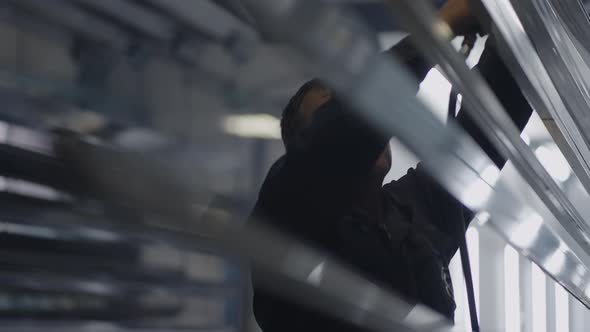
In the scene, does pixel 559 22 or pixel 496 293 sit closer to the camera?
pixel 559 22

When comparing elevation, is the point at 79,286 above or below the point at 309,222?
above

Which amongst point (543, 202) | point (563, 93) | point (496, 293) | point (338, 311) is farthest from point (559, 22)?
point (496, 293)

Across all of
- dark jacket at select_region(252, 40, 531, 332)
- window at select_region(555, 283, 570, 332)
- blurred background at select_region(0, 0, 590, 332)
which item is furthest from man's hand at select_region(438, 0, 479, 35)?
window at select_region(555, 283, 570, 332)

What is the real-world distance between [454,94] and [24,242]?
0.40 metres

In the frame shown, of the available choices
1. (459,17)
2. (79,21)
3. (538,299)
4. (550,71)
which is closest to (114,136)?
(79,21)

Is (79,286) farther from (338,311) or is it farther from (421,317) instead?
(421,317)

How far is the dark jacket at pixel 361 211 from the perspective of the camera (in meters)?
0.50

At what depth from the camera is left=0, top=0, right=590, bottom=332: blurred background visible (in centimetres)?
24

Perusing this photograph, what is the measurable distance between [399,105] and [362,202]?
0.81 feet

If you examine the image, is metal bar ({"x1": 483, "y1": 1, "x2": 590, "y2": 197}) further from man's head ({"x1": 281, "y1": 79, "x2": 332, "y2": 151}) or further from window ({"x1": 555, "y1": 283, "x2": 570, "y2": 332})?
window ({"x1": 555, "y1": 283, "x2": 570, "y2": 332})

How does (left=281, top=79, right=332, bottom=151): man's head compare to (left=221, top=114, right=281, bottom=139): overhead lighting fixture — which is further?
(left=281, top=79, right=332, bottom=151): man's head

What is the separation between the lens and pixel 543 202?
782 mm

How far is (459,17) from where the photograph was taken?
567 millimetres

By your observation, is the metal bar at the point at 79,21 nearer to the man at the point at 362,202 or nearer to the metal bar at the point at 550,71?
the man at the point at 362,202
